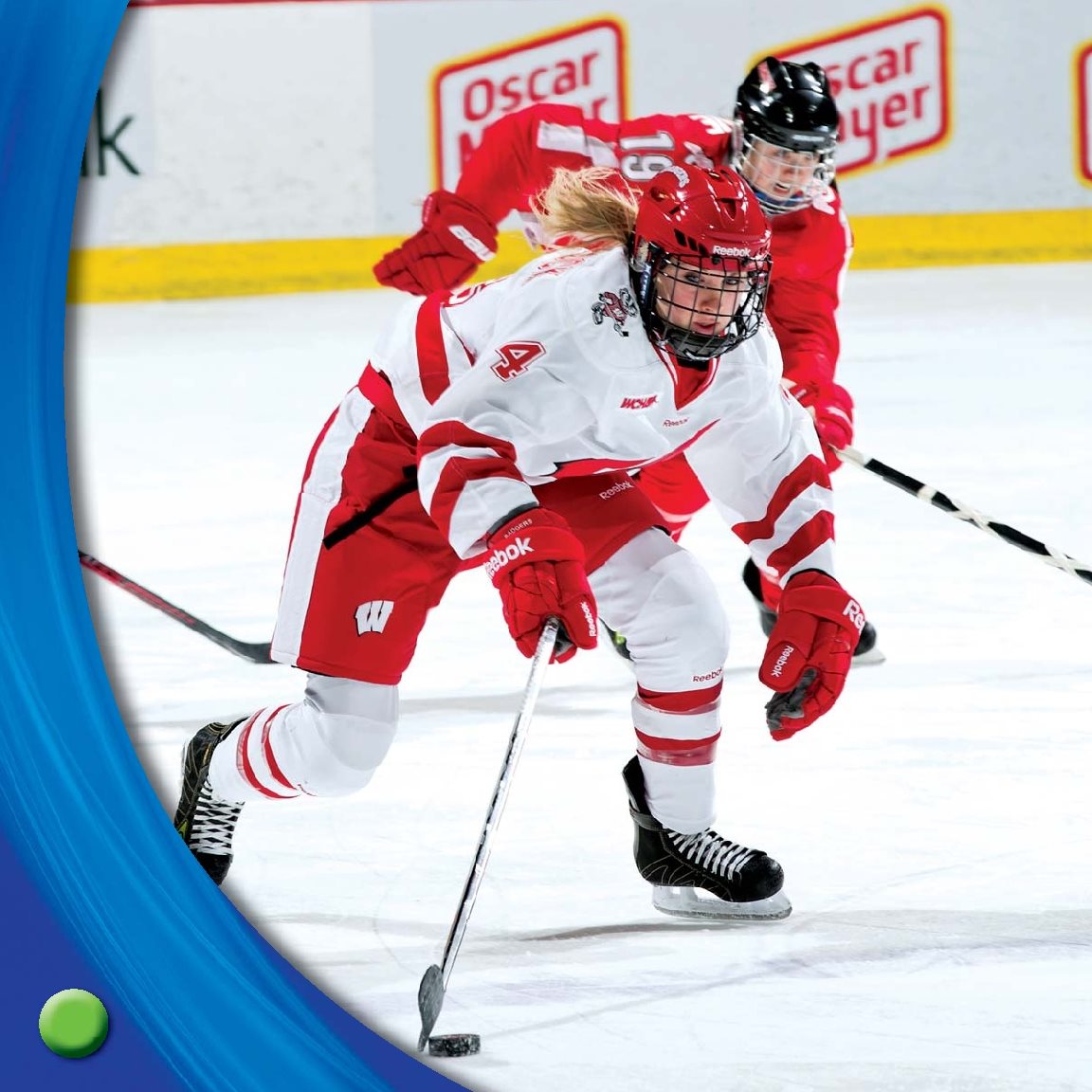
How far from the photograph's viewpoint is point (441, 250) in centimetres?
353

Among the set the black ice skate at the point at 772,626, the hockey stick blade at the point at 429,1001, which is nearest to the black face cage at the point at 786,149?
the black ice skate at the point at 772,626

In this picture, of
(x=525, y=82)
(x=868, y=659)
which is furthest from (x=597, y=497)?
(x=525, y=82)

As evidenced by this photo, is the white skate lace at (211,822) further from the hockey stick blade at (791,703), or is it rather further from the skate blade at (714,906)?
the hockey stick blade at (791,703)

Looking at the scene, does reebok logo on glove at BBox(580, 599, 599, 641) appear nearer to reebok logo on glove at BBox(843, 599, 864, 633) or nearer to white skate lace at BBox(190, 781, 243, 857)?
reebok logo on glove at BBox(843, 599, 864, 633)

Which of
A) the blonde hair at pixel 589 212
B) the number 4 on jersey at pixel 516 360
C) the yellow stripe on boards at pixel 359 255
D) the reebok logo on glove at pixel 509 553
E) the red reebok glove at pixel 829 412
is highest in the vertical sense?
the yellow stripe on boards at pixel 359 255

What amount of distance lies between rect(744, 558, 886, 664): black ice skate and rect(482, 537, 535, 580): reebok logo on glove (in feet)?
5.24

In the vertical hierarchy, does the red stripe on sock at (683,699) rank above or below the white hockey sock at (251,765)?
above

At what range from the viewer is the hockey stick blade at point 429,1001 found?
1942 mm

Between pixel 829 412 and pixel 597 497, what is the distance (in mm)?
1136

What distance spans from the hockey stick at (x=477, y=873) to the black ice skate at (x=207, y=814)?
1.41 feet

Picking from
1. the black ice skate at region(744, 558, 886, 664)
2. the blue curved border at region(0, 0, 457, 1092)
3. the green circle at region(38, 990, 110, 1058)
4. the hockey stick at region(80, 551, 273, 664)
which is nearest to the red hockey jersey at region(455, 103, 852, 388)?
the black ice skate at region(744, 558, 886, 664)

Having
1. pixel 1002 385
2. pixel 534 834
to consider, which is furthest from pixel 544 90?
pixel 534 834

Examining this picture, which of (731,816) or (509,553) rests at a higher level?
(509,553)

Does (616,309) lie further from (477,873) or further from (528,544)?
(477,873)
